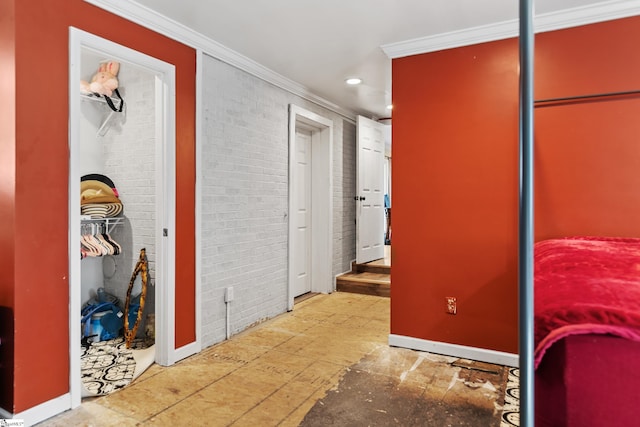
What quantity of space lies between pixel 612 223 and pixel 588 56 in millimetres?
1071

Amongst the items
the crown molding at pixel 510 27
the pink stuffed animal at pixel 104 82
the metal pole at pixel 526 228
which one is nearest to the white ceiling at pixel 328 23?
the crown molding at pixel 510 27

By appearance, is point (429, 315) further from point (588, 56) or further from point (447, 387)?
point (588, 56)

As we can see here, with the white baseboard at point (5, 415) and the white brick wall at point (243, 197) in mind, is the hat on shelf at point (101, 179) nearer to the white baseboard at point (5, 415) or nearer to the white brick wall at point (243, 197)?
the white brick wall at point (243, 197)

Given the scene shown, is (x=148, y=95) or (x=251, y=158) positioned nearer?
(x=148, y=95)

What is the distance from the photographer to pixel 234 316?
11.0 ft

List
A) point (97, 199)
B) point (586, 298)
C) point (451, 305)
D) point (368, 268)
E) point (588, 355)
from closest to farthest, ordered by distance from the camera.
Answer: point (588, 355)
point (586, 298)
point (451, 305)
point (97, 199)
point (368, 268)

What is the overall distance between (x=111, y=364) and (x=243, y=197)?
1.58 meters

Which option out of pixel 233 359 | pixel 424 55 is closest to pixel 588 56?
pixel 424 55

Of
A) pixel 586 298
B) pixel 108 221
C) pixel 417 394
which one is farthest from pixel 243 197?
pixel 586 298

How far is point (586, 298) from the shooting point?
1.02 m

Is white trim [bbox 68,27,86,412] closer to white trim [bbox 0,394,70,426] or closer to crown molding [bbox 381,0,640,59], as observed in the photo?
white trim [bbox 0,394,70,426]

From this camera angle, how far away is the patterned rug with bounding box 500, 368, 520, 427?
6.59 feet

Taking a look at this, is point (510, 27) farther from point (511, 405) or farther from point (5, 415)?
point (5, 415)

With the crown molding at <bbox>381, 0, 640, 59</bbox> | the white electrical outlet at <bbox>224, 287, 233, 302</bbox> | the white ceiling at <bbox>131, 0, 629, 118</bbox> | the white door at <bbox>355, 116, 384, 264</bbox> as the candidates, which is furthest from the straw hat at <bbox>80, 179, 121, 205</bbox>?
the white door at <bbox>355, 116, 384, 264</bbox>
